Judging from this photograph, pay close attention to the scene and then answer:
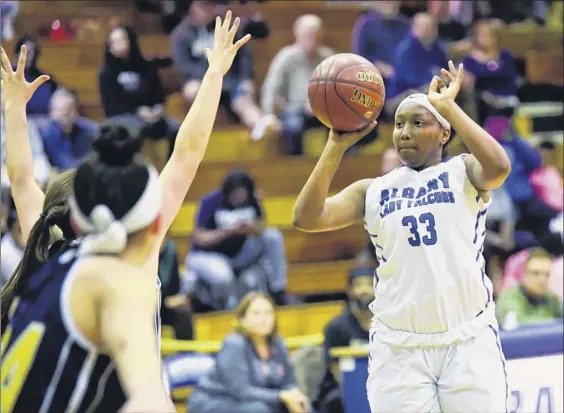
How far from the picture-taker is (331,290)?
9.59 metres

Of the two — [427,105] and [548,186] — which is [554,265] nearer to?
[548,186]

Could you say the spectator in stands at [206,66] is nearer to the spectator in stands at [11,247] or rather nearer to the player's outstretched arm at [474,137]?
the spectator in stands at [11,247]

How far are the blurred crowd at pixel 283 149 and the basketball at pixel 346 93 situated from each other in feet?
8.78

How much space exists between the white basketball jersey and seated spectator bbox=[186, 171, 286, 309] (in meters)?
4.22

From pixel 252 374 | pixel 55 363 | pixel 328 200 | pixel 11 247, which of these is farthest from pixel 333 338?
pixel 55 363

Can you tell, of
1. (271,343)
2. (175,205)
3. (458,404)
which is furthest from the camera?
(271,343)

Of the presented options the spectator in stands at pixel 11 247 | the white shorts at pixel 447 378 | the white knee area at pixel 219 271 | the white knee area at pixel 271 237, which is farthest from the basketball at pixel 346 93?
the white knee area at pixel 271 237

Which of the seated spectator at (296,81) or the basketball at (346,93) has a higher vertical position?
the seated spectator at (296,81)

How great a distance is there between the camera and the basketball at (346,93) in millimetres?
4320

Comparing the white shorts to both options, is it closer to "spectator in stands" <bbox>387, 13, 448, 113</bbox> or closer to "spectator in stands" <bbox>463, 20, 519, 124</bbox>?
"spectator in stands" <bbox>387, 13, 448, 113</bbox>

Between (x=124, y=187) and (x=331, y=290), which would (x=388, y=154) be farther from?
(x=124, y=187)

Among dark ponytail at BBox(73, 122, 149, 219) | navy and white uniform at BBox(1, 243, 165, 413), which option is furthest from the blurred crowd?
dark ponytail at BBox(73, 122, 149, 219)

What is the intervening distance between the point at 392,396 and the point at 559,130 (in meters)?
8.29

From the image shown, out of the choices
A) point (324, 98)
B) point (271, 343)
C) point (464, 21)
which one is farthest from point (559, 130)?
point (324, 98)
